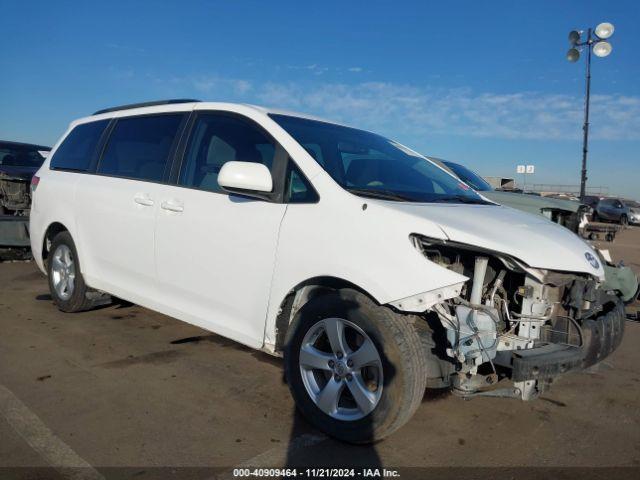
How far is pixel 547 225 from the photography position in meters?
3.26

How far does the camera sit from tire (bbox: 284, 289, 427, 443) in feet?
8.75

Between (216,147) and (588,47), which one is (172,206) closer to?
(216,147)

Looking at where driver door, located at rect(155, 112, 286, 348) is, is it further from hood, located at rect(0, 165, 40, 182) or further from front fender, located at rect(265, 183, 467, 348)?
hood, located at rect(0, 165, 40, 182)

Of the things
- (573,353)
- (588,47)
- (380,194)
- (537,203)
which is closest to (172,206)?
(380,194)

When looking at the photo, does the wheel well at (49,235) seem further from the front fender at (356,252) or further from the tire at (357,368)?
the tire at (357,368)

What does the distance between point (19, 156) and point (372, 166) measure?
9761mm

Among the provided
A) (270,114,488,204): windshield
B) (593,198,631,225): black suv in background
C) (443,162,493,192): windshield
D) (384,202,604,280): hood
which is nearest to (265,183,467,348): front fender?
(384,202,604,280): hood

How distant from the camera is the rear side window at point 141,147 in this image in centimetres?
406

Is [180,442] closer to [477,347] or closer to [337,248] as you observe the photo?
[337,248]

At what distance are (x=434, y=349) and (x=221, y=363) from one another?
1.82m

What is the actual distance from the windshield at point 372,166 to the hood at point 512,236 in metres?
0.27

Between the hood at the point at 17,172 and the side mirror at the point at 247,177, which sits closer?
the side mirror at the point at 247,177

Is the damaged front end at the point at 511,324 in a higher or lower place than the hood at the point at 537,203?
lower

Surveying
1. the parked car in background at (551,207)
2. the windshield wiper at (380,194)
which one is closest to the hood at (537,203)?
the parked car in background at (551,207)
